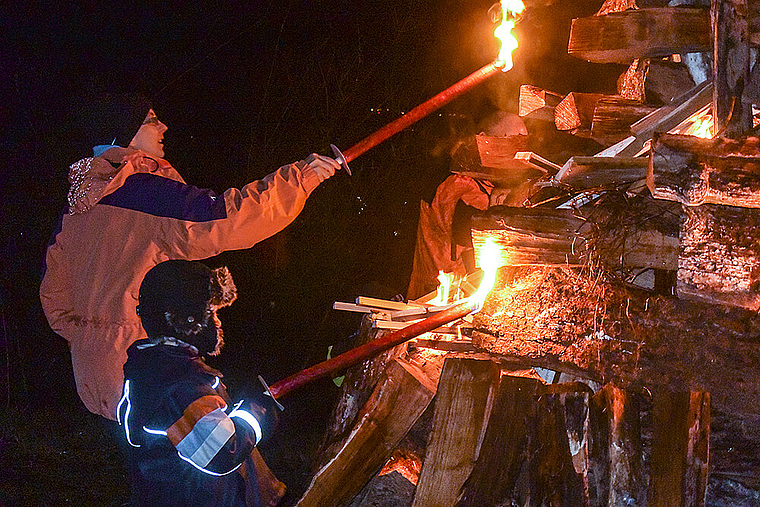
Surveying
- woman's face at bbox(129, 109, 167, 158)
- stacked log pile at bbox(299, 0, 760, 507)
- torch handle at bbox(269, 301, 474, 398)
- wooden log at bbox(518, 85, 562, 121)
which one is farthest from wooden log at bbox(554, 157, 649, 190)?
woman's face at bbox(129, 109, 167, 158)

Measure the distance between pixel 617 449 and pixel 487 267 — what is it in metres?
1.36

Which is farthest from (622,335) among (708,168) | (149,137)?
(149,137)

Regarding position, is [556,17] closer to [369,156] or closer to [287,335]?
[369,156]

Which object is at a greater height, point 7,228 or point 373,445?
point 7,228

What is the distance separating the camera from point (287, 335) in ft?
32.2

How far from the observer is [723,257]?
9.40 feet

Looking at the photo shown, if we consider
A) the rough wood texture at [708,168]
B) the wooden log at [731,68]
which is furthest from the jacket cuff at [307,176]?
the wooden log at [731,68]

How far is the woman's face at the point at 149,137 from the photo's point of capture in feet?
11.6

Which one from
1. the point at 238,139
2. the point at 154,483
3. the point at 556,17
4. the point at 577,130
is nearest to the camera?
the point at 154,483

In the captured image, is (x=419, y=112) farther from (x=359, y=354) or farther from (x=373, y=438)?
(x=373, y=438)

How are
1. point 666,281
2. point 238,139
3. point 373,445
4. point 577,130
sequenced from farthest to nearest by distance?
point 238,139
point 577,130
point 373,445
point 666,281

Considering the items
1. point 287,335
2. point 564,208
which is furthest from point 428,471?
point 287,335

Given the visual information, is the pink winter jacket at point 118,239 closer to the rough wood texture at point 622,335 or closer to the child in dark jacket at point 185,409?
the child in dark jacket at point 185,409

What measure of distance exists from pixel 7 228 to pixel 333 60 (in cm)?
584
